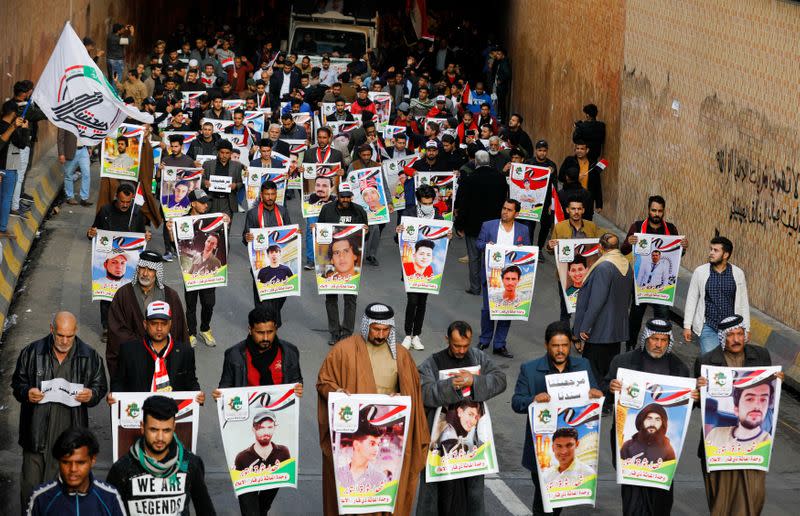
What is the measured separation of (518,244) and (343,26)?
21.9 meters

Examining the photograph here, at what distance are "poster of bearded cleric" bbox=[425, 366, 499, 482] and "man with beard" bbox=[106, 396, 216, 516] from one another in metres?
2.02

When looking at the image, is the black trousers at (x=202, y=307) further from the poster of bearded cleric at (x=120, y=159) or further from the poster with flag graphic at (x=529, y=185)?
the poster with flag graphic at (x=529, y=185)

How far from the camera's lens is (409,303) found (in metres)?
15.6

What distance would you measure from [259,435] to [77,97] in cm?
744

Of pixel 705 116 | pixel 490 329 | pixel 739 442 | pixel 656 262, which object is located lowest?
pixel 739 442

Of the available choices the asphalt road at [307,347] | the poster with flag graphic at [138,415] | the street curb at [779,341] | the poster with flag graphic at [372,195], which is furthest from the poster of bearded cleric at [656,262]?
the poster with flag graphic at [138,415]

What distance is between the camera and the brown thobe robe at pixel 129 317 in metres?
11.7

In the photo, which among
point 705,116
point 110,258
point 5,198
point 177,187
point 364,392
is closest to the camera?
point 364,392

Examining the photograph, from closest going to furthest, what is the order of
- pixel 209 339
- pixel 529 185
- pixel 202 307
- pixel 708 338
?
pixel 708 338, pixel 202 307, pixel 209 339, pixel 529 185

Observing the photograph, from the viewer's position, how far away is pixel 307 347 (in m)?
15.7

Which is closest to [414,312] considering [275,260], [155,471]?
[275,260]

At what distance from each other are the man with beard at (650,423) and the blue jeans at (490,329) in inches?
189

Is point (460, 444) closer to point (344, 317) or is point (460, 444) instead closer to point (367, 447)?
point (367, 447)

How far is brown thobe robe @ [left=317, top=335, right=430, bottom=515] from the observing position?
9.74m
